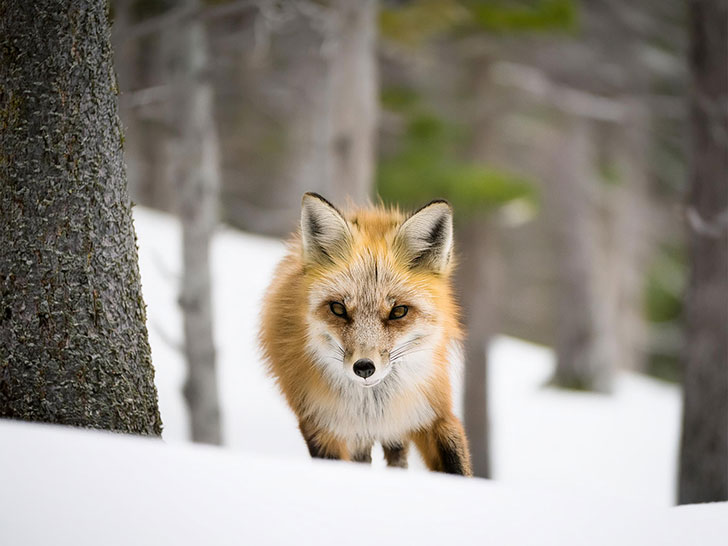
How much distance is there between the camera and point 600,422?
14.6 meters

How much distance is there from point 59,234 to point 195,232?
3972 mm

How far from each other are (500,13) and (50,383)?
381 inches

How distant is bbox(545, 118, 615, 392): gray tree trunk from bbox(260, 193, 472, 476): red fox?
46.0 ft

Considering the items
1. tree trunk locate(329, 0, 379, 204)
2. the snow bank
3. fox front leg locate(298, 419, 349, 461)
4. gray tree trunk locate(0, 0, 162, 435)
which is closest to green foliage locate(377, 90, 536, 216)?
tree trunk locate(329, 0, 379, 204)

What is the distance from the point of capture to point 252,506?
Answer: 2.50m

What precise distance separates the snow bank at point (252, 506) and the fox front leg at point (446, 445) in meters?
0.37

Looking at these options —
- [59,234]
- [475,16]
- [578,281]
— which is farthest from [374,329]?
[578,281]

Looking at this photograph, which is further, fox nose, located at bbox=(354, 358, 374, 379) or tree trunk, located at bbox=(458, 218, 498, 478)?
tree trunk, located at bbox=(458, 218, 498, 478)

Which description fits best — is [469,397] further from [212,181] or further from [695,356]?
[212,181]

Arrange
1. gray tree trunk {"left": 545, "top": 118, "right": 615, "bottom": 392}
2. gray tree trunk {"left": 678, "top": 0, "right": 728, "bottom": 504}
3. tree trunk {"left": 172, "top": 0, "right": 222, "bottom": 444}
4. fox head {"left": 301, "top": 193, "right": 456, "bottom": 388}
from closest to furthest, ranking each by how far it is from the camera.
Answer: fox head {"left": 301, "top": 193, "right": 456, "bottom": 388}, gray tree trunk {"left": 678, "top": 0, "right": 728, "bottom": 504}, tree trunk {"left": 172, "top": 0, "right": 222, "bottom": 444}, gray tree trunk {"left": 545, "top": 118, "right": 615, "bottom": 392}

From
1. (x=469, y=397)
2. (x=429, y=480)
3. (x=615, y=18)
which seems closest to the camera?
(x=429, y=480)

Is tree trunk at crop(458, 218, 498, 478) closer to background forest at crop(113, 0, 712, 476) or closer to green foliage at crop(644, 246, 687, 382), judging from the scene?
background forest at crop(113, 0, 712, 476)

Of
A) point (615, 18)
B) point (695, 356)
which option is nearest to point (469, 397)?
point (695, 356)

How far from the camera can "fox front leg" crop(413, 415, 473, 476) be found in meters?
3.29
